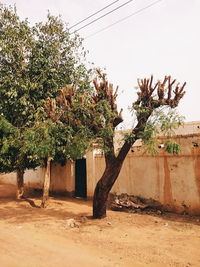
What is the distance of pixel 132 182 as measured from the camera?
11.4 m

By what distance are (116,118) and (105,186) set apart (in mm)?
2488

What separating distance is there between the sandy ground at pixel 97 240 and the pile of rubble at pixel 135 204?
60 cm

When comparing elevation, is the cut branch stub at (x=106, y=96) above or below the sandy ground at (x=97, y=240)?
above

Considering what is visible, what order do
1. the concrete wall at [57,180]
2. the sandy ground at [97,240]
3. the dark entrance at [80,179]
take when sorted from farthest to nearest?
1. the concrete wall at [57,180]
2. the dark entrance at [80,179]
3. the sandy ground at [97,240]

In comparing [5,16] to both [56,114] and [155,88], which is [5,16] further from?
[155,88]

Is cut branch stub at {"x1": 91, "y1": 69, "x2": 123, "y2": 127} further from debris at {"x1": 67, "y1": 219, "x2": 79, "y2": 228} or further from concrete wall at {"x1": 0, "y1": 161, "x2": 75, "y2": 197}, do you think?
concrete wall at {"x1": 0, "y1": 161, "x2": 75, "y2": 197}

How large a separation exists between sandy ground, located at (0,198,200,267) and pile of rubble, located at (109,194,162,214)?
0.60 meters

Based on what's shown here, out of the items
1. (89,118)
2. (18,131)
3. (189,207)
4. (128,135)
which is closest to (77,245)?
(128,135)

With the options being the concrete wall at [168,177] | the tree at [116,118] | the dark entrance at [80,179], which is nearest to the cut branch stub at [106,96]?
the tree at [116,118]

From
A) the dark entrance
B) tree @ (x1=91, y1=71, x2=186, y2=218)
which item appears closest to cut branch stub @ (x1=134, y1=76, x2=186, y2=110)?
tree @ (x1=91, y1=71, x2=186, y2=218)

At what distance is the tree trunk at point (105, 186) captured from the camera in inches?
336

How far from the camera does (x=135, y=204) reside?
1042 cm

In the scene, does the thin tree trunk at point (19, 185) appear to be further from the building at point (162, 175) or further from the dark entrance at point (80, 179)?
the building at point (162, 175)

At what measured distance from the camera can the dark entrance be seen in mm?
14352
